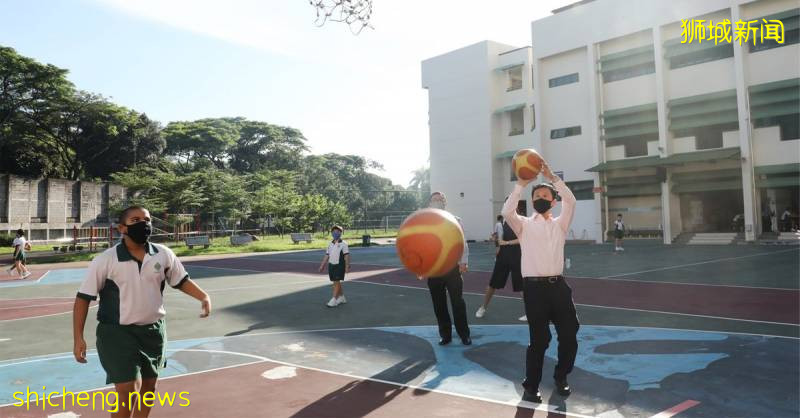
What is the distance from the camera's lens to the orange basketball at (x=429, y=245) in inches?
177

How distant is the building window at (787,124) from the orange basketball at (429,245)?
30.1 m

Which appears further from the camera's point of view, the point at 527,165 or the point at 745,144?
the point at 745,144

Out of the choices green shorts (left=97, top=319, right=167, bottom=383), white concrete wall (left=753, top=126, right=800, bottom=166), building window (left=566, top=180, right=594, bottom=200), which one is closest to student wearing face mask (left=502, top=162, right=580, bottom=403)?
green shorts (left=97, top=319, right=167, bottom=383)

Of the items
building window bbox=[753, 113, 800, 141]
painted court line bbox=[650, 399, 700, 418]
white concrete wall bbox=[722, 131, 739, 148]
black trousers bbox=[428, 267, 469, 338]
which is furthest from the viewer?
white concrete wall bbox=[722, 131, 739, 148]

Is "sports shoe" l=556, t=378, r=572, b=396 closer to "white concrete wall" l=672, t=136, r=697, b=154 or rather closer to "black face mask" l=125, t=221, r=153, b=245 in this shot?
"black face mask" l=125, t=221, r=153, b=245

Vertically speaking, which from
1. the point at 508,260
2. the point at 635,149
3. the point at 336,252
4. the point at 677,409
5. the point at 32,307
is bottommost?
the point at 677,409

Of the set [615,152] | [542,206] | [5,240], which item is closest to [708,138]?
[615,152]

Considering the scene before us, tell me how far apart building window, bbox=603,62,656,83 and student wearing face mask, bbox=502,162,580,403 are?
31.6 meters

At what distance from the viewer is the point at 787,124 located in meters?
26.9

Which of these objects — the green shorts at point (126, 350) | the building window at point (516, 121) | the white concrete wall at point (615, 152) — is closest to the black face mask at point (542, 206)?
the green shorts at point (126, 350)

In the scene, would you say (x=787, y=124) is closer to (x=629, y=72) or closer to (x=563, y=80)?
(x=629, y=72)

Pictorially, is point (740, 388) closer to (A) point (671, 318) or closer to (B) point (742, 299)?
(A) point (671, 318)

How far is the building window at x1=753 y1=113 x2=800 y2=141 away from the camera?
26.5m

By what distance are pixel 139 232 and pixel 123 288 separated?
450 millimetres
